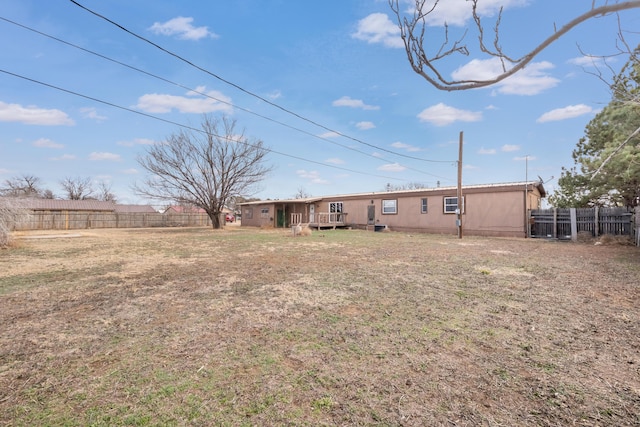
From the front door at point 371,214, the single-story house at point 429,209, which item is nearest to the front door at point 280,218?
the single-story house at point 429,209

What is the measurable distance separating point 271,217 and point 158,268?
2167 centimetres

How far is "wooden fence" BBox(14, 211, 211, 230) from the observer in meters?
25.8

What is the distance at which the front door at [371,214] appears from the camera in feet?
71.5

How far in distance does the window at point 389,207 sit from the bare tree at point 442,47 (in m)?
18.8

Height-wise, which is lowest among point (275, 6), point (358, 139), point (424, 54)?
point (424, 54)

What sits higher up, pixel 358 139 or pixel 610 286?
pixel 358 139

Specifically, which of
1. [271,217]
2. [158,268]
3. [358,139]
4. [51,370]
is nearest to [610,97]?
[51,370]

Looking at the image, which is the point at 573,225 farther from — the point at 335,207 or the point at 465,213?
the point at 335,207

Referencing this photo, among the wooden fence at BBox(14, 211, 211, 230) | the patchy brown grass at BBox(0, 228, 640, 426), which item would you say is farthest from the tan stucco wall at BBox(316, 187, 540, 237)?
the wooden fence at BBox(14, 211, 211, 230)

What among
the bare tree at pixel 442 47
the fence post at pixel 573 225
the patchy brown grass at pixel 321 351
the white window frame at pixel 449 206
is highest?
the bare tree at pixel 442 47

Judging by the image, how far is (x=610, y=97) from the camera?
2855 millimetres

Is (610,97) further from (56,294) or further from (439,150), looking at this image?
(439,150)

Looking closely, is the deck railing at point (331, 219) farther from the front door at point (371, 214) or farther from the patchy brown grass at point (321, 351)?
the patchy brown grass at point (321, 351)

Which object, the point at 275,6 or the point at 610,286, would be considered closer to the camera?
the point at 610,286
